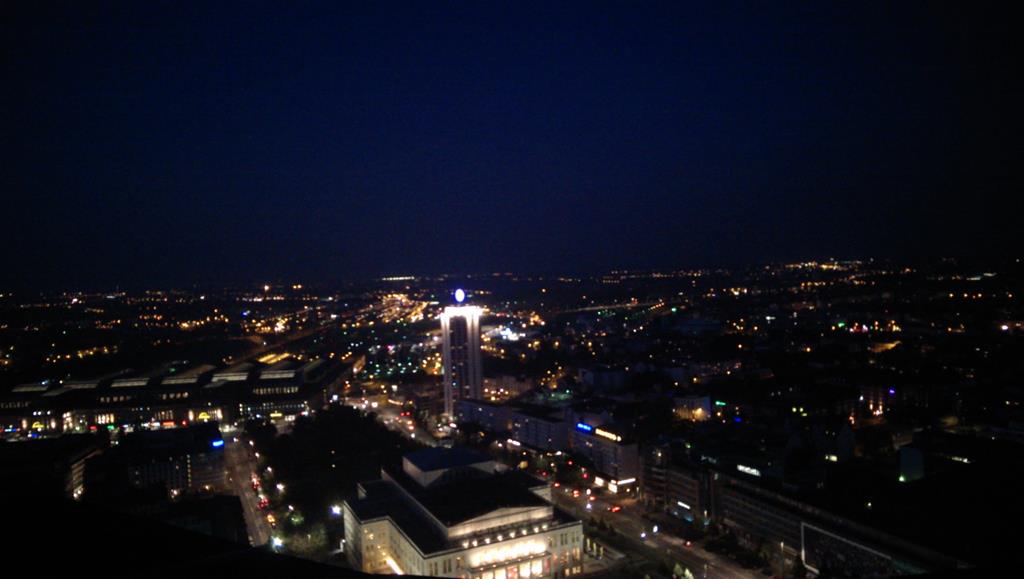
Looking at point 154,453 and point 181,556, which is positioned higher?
point 181,556

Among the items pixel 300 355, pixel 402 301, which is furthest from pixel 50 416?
pixel 402 301

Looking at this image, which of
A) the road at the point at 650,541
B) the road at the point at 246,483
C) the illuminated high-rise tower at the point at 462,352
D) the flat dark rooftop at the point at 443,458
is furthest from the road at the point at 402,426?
the road at the point at 650,541

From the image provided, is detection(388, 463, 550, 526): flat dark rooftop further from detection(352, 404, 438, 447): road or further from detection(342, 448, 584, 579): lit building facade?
detection(352, 404, 438, 447): road

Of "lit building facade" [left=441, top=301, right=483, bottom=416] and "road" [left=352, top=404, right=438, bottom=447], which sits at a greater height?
"lit building facade" [left=441, top=301, right=483, bottom=416]

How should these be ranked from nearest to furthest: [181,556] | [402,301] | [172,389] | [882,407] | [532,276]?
1. [181,556]
2. [882,407]
3. [172,389]
4. [402,301]
5. [532,276]

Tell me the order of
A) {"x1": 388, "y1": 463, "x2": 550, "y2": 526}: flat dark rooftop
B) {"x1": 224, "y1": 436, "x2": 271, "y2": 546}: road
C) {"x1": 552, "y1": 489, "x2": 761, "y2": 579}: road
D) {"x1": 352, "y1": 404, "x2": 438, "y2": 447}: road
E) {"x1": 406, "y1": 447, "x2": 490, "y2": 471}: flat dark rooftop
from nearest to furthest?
{"x1": 552, "y1": 489, "x2": 761, "y2": 579}: road
{"x1": 388, "y1": 463, "x2": 550, "y2": 526}: flat dark rooftop
{"x1": 224, "y1": 436, "x2": 271, "y2": 546}: road
{"x1": 406, "y1": 447, "x2": 490, "y2": 471}: flat dark rooftop
{"x1": 352, "y1": 404, "x2": 438, "y2": 447}: road

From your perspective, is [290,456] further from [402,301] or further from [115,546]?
[402,301]

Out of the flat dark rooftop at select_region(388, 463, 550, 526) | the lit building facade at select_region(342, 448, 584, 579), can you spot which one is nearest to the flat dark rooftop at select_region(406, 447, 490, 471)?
the lit building facade at select_region(342, 448, 584, 579)

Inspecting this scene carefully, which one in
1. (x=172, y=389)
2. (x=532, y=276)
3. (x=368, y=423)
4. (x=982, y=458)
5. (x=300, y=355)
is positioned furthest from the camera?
(x=532, y=276)
